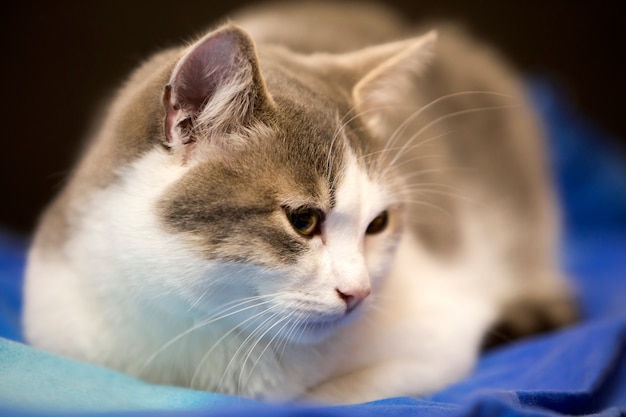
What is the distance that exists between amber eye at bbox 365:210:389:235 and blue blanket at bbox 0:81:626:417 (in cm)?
29

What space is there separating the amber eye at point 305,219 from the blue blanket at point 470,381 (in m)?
0.27

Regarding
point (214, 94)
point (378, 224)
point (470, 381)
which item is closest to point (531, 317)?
point (470, 381)

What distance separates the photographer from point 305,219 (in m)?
1.02

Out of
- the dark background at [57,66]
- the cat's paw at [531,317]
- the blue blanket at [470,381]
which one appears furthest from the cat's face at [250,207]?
the dark background at [57,66]

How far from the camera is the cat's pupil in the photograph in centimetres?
101

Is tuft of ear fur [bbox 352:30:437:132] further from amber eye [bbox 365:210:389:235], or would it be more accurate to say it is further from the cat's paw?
the cat's paw

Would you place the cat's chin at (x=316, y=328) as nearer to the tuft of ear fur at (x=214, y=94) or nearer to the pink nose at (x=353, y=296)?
the pink nose at (x=353, y=296)

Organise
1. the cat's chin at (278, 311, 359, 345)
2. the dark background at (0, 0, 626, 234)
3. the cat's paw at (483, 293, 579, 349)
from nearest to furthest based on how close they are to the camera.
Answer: the cat's chin at (278, 311, 359, 345), the cat's paw at (483, 293, 579, 349), the dark background at (0, 0, 626, 234)

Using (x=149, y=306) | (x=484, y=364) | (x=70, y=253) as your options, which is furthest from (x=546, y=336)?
(x=70, y=253)

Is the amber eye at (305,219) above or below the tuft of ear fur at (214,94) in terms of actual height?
below

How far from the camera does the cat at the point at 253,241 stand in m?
0.99

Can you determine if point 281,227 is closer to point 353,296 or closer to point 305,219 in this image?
point 305,219

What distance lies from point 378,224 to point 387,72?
0.30 meters

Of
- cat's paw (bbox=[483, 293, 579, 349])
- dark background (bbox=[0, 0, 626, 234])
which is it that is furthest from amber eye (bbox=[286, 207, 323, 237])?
dark background (bbox=[0, 0, 626, 234])
